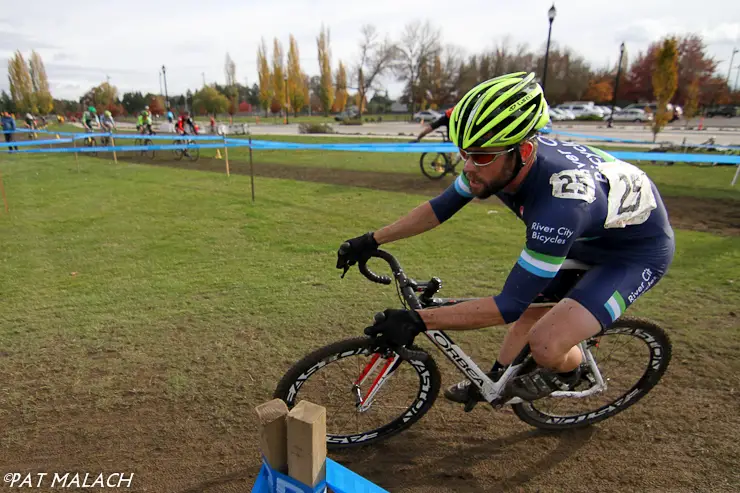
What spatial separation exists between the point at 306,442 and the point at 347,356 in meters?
0.96

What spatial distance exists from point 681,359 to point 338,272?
12.4ft

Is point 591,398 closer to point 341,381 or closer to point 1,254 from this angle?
point 341,381

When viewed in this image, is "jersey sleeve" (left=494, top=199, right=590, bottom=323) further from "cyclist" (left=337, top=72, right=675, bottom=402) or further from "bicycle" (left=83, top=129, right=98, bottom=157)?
"bicycle" (left=83, top=129, right=98, bottom=157)

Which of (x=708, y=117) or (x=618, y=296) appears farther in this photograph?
(x=708, y=117)

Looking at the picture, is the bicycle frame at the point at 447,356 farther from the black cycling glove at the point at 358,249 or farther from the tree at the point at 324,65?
the tree at the point at 324,65

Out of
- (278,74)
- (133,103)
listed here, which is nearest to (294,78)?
(278,74)

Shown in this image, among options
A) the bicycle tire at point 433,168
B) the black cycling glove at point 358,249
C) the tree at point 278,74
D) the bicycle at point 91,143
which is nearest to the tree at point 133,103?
the tree at point 278,74

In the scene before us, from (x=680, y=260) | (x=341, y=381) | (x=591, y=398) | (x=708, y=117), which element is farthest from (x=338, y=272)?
(x=708, y=117)

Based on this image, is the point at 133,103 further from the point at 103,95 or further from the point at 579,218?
the point at 579,218

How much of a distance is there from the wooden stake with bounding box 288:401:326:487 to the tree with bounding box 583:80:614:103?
7689cm

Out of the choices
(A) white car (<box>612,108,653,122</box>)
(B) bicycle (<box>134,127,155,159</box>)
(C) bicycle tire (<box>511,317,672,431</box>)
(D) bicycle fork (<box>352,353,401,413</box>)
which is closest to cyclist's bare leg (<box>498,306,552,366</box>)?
(C) bicycle tire (<box>511,317,672,431</box>)

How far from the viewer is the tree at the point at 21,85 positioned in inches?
2389

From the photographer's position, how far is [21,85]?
61594mm

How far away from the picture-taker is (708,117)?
49.9 m
